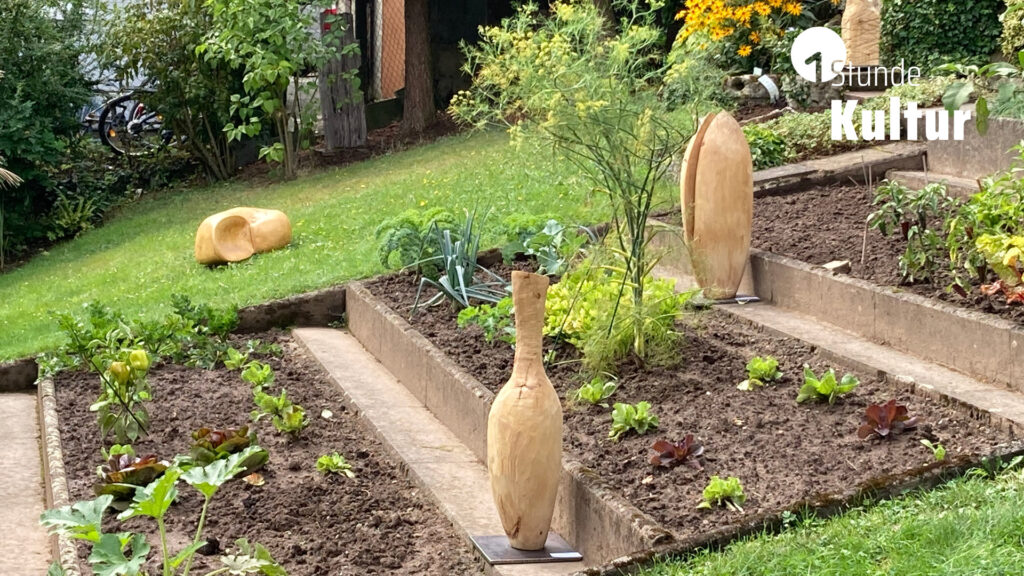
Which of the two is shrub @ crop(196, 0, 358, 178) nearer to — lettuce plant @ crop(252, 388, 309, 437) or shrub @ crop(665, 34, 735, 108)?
shrub @ crop(665, 34, 735, 108)

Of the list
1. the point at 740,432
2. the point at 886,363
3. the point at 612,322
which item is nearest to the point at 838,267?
the point at 886,363

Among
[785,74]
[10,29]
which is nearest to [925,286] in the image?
[785,74]

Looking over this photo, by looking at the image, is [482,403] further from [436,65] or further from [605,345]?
[436,65]

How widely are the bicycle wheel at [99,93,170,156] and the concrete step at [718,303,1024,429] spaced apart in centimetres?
1088

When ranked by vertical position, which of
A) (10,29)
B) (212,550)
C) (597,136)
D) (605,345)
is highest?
(10,29)

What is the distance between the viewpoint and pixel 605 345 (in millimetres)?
5871

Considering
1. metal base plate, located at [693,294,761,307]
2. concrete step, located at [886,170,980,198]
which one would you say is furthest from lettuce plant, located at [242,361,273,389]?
concrete step, located at [886,170,980,198]

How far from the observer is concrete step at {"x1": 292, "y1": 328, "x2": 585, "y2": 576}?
16.4 feet

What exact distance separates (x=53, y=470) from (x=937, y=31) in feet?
32.6

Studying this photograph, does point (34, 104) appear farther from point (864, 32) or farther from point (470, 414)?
point (470, 414)

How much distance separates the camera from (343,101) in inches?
603

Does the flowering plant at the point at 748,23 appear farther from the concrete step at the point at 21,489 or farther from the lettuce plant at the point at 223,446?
the lettuce plant at the point at 223,446

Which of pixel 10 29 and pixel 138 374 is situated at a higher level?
pixel 10 29

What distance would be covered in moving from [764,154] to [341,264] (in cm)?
339
